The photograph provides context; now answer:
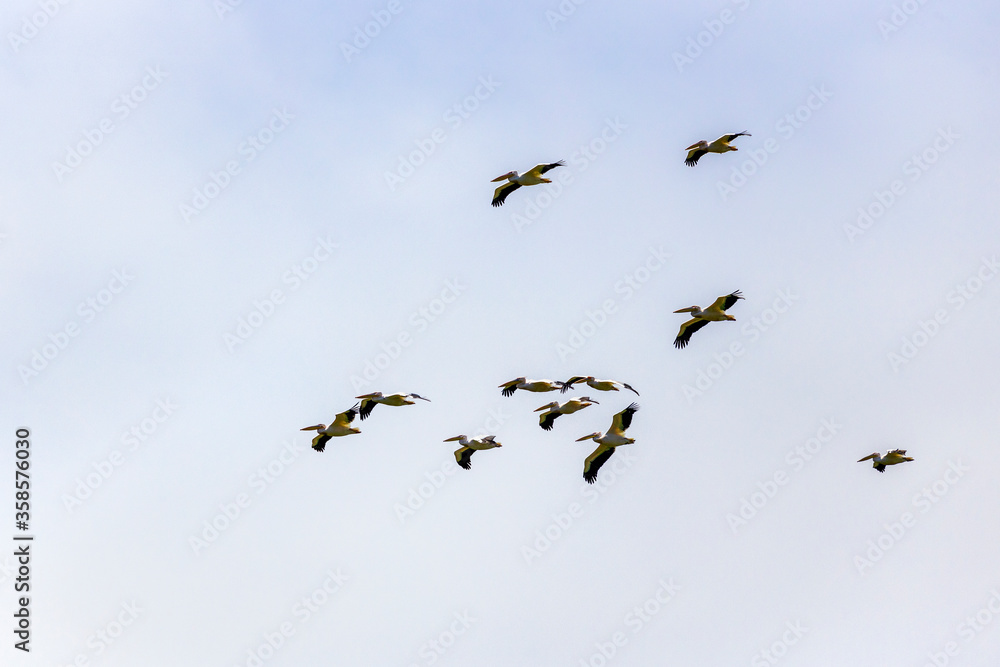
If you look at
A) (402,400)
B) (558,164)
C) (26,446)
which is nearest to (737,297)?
(558,164)

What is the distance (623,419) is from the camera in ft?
152

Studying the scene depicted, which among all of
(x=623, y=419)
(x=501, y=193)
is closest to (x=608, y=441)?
(x=623, y=419)

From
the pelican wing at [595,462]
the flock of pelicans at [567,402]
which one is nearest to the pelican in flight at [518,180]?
the flock of pelicans at [567,402]

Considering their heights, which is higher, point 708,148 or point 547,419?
point 708,148

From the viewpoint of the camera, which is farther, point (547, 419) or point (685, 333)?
point (685, 333)

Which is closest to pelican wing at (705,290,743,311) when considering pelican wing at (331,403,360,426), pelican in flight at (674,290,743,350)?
pelican in flight at (674,290,743,350)

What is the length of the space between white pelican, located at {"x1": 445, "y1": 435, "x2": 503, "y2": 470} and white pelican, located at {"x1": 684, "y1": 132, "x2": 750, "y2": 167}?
9778 millimetres

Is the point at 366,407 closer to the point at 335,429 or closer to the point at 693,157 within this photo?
the point at 335,429

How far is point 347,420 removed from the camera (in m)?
48.3

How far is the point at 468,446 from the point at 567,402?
3.43 metres

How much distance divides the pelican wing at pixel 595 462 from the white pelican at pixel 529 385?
2.14m

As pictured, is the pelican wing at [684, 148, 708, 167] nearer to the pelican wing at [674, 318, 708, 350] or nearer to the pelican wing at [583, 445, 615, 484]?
the pelican wing at [674, 318, 708, 350]

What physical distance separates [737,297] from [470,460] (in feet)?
29.8

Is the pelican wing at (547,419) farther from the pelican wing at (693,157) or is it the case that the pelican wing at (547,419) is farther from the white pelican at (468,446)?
the pelican wing at (693,157)
